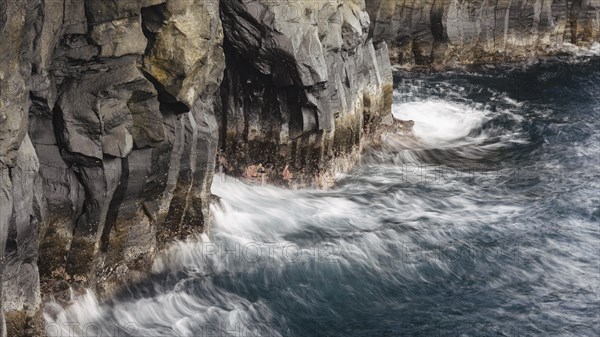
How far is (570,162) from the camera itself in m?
28.2

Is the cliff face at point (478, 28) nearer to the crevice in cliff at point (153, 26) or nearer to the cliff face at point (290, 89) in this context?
the cliff face at point (290, 89)

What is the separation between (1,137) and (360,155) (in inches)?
613

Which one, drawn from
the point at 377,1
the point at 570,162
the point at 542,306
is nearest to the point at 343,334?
the point at 542,306

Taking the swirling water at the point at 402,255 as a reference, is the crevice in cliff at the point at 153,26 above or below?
above

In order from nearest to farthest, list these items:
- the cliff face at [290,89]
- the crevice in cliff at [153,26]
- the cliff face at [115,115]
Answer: the cliff face at [115,115] < the crevice in cliff at [153,26] < the cliff face at [290,89]

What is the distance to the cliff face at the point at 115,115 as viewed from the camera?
15.3 m

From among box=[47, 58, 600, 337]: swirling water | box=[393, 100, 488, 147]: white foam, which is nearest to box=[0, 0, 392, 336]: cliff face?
box=[47, 58, 600, 337]: swirling water

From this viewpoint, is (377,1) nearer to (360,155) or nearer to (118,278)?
(360,155)

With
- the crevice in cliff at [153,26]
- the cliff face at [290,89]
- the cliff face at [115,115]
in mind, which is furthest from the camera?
the cliff face at [290,89]

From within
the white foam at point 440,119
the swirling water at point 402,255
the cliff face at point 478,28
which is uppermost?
the cliff face at point 478,28

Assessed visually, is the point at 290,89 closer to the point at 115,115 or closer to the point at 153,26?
the point at 153,26

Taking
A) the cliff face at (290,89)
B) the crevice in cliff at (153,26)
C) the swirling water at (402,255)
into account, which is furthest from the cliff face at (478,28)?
the crevice in cliff at (153,26)

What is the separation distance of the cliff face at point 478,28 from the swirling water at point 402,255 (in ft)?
31.8

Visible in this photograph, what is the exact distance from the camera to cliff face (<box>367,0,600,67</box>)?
39.1 meters
